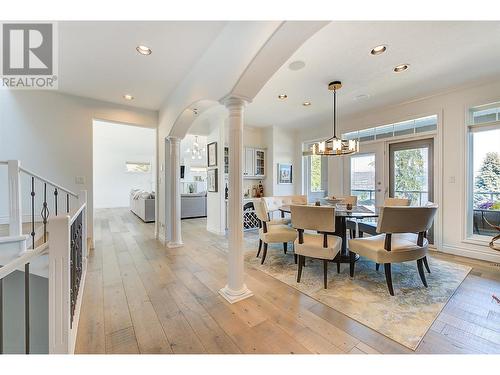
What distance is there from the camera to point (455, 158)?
3420 mm

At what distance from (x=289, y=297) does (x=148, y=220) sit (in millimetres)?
5327

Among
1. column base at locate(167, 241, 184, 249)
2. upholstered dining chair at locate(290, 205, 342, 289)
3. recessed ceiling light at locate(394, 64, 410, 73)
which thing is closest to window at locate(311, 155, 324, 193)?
recessed ceiling light at locate(394, 64, 410, 73)

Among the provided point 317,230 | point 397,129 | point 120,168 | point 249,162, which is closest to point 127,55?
point 317,230

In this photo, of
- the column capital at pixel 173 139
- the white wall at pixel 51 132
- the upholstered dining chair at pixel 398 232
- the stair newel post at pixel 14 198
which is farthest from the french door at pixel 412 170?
the stair newel post at pixel 14 198

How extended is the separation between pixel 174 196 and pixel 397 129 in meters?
4.34

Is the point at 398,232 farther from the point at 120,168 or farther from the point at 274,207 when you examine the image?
the point at 120,168

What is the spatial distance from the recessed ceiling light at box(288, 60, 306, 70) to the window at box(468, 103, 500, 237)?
2833mm

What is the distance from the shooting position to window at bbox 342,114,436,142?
3.73 m

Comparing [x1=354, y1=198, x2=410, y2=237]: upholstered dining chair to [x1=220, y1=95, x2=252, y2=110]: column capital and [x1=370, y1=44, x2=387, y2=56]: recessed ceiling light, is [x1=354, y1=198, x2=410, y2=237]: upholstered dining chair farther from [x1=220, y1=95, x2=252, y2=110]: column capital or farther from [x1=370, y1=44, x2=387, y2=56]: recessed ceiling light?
[x1=220, y1=95, x2=252, y2=110]: column capital

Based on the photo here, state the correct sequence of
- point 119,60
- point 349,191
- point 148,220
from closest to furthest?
1. point 119,60
2. point 349,191
3. point 148,220
